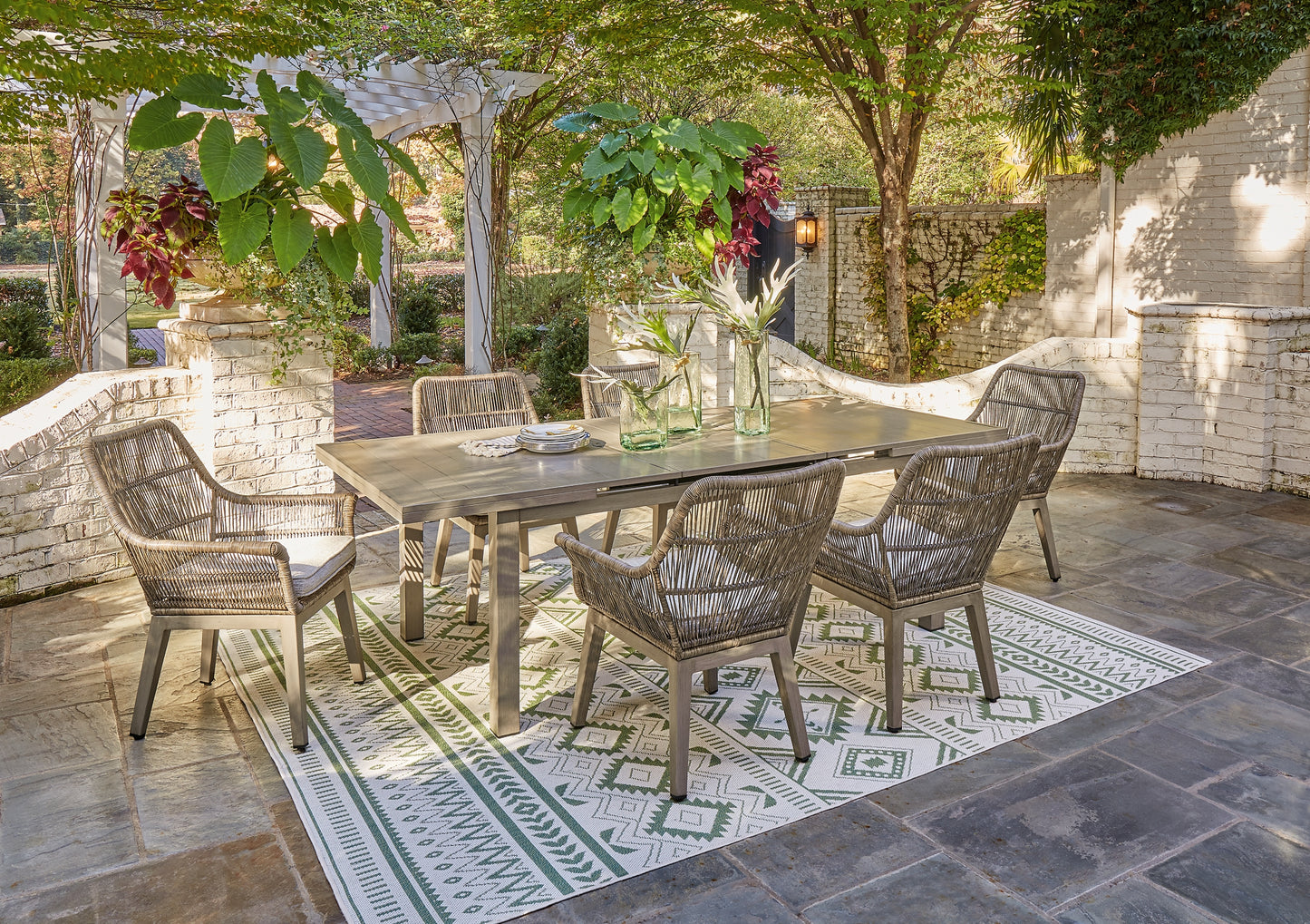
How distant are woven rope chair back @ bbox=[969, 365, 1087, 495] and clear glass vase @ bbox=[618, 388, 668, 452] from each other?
1583 mm

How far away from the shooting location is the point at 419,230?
15.8 metres

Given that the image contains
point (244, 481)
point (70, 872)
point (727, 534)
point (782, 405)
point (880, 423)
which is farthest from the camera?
point (244, 481)

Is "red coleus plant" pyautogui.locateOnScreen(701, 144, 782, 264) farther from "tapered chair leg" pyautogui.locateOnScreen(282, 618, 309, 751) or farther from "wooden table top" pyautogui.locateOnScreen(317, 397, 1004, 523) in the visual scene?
"tapered chair leg" pyautogui.locateOnScreen(282, 618, 309, 751)

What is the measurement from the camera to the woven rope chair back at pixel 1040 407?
4324 millimetres

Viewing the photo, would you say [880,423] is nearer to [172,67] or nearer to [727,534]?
[727,534]

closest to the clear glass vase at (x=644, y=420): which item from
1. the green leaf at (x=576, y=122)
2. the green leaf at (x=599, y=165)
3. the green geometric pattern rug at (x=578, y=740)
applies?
the green geometric pattern rug at (x=578, y=740)

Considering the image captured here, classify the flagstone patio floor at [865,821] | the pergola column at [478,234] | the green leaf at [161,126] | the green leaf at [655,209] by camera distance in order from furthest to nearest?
1. the pergola column at [478,234]
2. the green leaf at [655,209]
3. the green leaf at [161,126]
4. the flagstone patio floor at [865,821]

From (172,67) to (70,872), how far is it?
4.08 metres

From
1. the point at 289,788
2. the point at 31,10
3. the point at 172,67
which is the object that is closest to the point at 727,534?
the point at 289,788

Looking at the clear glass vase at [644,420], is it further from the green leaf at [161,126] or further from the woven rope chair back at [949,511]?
the green leaf at [161,126]

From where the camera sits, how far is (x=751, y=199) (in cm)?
468

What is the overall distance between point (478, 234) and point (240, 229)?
4.10 m

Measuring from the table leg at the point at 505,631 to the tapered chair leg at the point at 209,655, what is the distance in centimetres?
102

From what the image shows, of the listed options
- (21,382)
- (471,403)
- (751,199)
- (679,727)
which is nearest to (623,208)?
(751,199)
